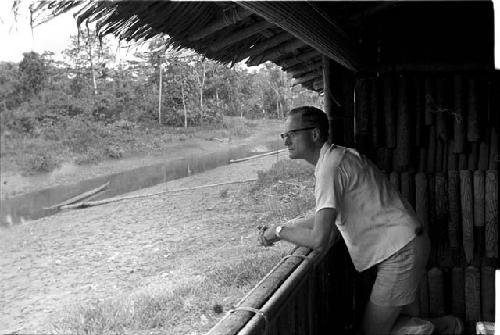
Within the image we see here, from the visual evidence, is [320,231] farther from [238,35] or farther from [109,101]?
[109,101]

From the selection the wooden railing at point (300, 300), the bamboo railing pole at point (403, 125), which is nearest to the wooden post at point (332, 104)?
the bamboo railing pole at point (403, 125)

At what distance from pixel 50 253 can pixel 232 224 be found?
183 inches

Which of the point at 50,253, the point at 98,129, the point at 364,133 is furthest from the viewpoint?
the point at 98,129

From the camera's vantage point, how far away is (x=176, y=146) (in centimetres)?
2522

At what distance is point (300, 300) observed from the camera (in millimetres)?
1820

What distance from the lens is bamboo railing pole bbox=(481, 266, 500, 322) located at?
257 centimetres

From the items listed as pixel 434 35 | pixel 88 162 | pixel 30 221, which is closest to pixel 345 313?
pixel 434 35

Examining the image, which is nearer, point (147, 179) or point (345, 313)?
point (345, 313)

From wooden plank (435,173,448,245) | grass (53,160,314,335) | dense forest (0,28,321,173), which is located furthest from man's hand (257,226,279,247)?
dense forest (0,28,321,173)

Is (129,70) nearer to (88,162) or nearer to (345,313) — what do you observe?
(88,162)

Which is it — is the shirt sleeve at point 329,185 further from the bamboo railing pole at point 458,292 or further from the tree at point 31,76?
the tree at point 31,76

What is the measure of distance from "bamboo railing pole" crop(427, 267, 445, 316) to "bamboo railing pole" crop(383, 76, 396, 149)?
678 millimetres

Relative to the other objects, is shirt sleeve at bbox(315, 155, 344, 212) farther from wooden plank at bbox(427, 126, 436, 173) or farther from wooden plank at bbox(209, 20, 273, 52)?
wooden plank at bbox(427, 126, 436, 173)

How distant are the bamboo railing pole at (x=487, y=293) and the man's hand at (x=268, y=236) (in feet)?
4.41
